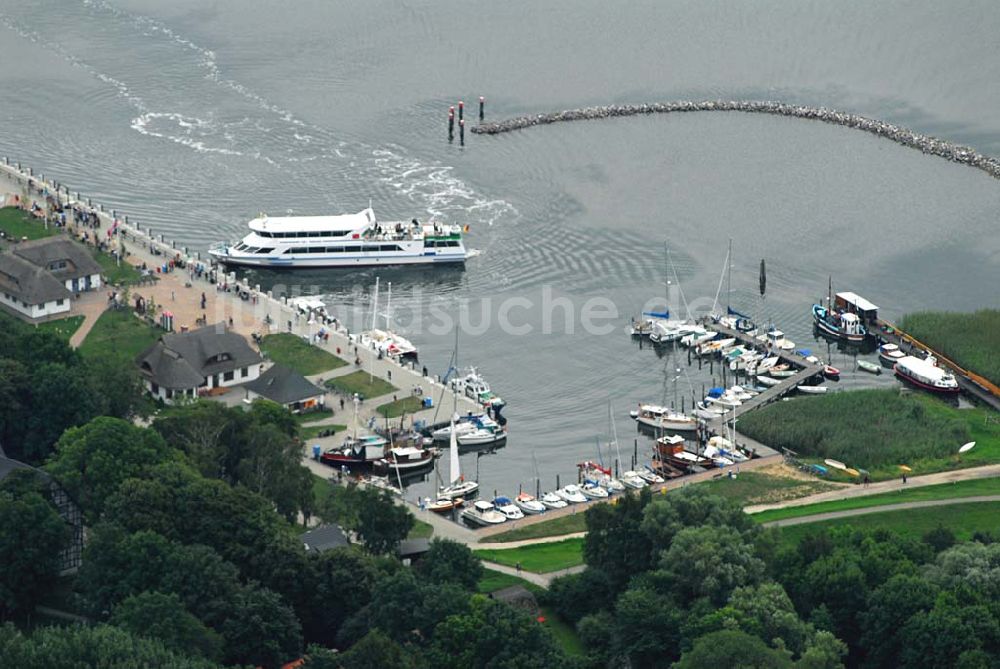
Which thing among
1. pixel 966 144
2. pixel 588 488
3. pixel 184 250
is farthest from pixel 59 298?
pixel 966 144

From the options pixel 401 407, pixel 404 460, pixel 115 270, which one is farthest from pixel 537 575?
pixel 115 270

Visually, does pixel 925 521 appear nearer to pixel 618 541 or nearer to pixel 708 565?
pixel 708 565

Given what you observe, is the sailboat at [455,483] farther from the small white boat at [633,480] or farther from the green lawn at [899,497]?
the green lawn at [899,497]

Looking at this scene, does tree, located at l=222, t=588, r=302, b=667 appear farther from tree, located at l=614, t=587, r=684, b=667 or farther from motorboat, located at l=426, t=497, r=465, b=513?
motorboat, located at l=426, t=497, r=465, b=513

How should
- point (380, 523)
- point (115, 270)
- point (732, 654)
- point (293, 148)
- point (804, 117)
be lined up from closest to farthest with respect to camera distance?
1. point (732, 654)
2. point (380, 523)
3. point (115, 270)
4. point (293, 148)
5. point (804, 117)

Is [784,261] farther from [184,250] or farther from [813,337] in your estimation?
[184,250]

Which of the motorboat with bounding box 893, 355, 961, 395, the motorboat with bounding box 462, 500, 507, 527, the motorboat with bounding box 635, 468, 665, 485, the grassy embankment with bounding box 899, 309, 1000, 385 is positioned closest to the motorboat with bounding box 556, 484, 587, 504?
the motorboat with bounding box 462, 500, 507, 527

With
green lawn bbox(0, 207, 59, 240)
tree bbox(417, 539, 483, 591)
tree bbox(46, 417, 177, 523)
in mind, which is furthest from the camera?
green lawn bbox(0, 207, 59, 240)
